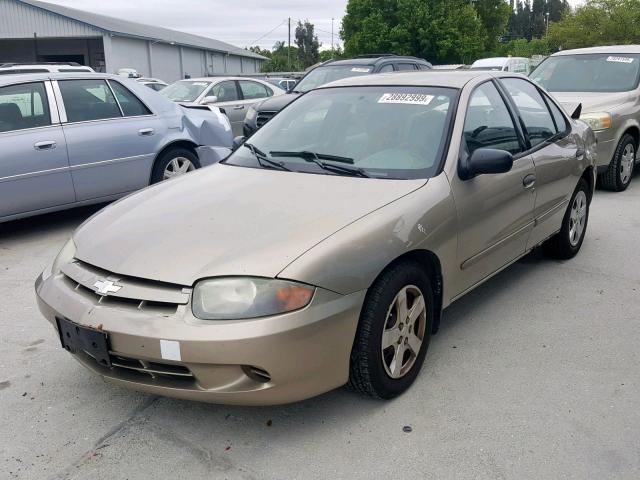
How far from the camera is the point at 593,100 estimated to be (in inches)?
305

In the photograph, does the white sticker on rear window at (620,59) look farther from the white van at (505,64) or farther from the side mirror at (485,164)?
the white van at (505,64)

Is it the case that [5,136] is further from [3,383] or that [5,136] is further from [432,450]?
[432,450]

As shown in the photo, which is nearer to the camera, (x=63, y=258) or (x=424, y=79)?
(x=63, y=258)

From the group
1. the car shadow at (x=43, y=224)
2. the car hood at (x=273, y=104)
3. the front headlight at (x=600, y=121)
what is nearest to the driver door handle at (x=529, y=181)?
the front headlight at (x=600, y=121)

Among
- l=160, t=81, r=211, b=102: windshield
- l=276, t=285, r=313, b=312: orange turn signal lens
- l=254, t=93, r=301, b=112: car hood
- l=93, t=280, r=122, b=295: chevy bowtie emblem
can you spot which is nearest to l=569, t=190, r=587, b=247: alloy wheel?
l=276, t=285, r=313, b=312: orange turn signal lens

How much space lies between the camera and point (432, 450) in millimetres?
2748

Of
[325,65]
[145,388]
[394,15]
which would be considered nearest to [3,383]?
[145,388]

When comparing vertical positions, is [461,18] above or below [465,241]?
above

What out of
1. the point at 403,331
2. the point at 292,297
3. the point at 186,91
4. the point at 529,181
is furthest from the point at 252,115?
the point at 292,297

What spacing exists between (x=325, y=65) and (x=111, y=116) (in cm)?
563

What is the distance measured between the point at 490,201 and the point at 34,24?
33847mm

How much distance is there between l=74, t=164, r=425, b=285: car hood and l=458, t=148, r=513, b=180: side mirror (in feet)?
1.19

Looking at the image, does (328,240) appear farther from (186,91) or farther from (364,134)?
(186,91)

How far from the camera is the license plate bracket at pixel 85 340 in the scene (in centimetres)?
269
